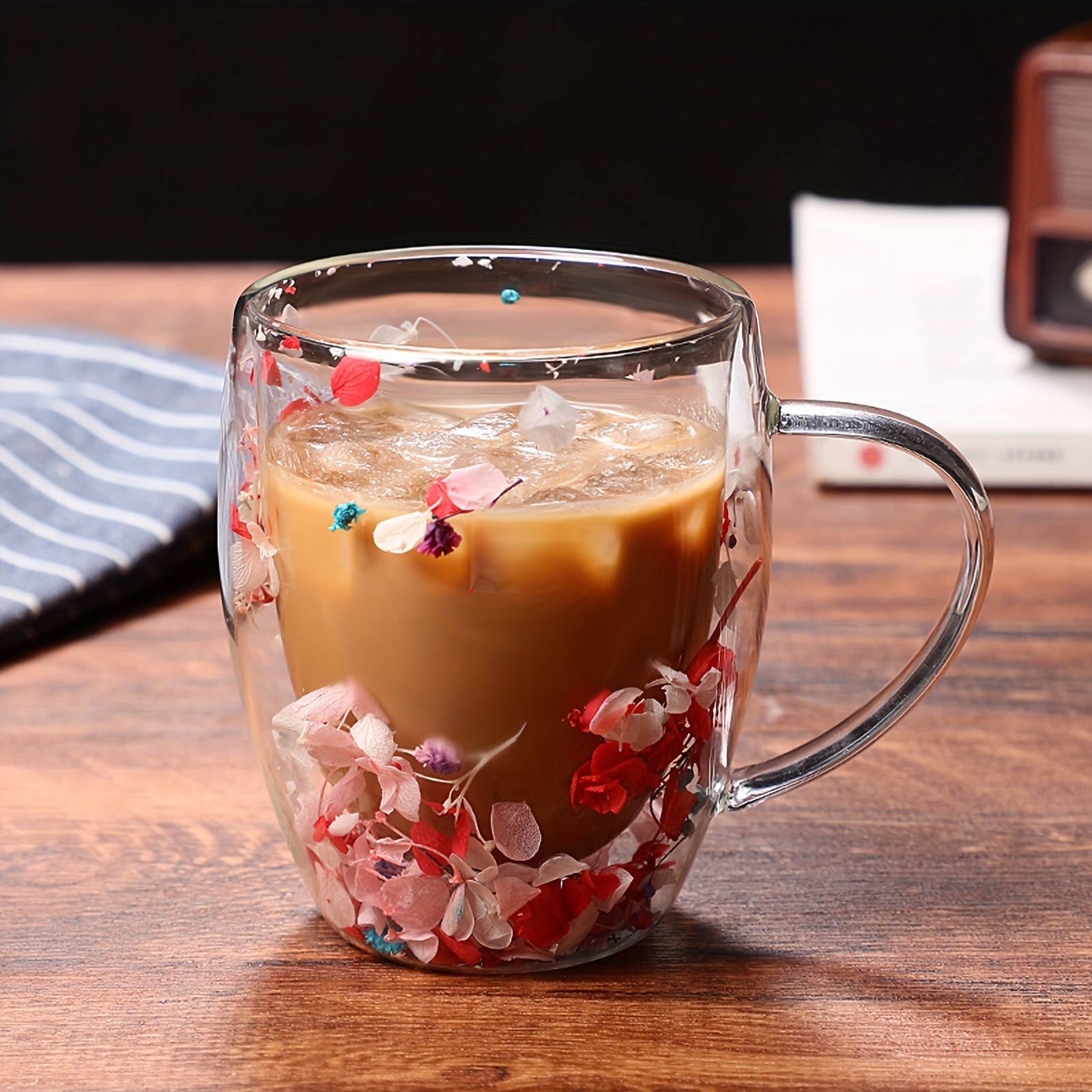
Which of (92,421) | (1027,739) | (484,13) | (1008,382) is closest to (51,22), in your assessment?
(484,13)

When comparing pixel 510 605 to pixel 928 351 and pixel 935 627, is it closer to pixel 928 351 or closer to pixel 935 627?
pixel 935 627

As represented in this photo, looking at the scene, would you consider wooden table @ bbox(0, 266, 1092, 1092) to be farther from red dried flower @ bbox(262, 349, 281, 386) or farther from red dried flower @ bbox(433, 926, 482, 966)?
red dried flower @ bbox(262, 349, 281, 386)

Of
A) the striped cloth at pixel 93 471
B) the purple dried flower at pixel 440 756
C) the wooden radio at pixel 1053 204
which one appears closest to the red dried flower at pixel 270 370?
the purple dried flower at pixel 440 756

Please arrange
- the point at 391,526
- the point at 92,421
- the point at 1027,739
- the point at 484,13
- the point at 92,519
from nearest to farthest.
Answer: the point at 391,526 < the point at 1027,739 < the point at 92,519 < the point at 92,421 < the point at 484,13

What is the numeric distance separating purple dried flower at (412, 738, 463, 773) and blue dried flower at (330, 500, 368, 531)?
7 cm

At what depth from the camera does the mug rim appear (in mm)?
394

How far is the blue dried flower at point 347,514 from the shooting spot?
0.41 metres

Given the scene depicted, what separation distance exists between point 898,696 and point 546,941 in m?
0.13

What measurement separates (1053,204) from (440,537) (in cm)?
73

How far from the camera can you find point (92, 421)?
882 millimetres

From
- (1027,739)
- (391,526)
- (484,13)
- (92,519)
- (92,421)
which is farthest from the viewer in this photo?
(484,13)

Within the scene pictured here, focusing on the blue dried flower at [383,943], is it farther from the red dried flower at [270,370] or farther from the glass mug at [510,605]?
the red dried flower at [270,370]

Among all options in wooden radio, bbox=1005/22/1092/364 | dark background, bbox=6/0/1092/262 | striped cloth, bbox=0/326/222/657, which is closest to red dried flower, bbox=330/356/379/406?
striped cloth, bbox=0/326/222/657

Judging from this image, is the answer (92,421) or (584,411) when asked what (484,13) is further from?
(584,411)
